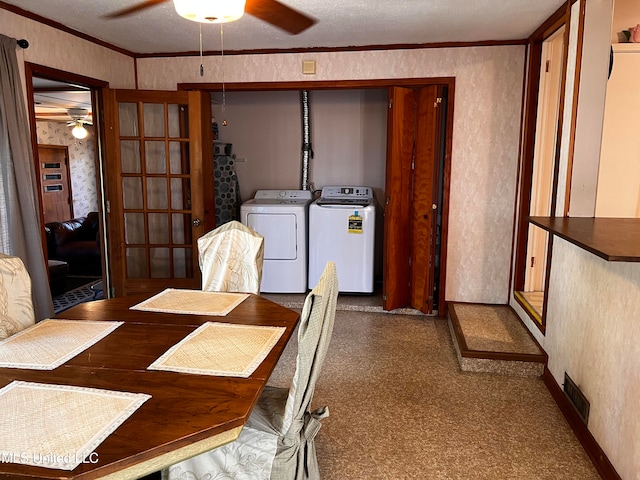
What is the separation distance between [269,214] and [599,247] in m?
3.34

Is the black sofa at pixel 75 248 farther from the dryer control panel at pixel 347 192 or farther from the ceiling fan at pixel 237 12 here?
the ceiling fan at pixel 237 12

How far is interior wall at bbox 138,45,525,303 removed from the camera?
3.88 m

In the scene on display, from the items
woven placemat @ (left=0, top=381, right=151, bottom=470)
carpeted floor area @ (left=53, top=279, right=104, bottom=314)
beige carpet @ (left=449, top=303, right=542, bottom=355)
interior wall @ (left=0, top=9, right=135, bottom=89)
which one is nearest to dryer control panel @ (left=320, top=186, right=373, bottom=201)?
beige carpet @ (left=449, top=303, right=542, bottom=355)

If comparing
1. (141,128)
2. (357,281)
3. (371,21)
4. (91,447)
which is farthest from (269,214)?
(91,447)

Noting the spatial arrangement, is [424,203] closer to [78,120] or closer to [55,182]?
[78,120]

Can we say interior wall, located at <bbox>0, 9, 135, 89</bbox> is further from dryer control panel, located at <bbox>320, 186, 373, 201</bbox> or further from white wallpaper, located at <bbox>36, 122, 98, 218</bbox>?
white wallpaper, located at <bbox>36, 122, 98, 218</bbox>

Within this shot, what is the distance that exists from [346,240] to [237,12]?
2712 mm

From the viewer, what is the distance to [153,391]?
1379mm

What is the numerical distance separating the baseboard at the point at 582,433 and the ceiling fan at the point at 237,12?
8.33ft

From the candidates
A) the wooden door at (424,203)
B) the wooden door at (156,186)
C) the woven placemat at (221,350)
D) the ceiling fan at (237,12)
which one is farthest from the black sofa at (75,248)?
the woven placemat at (221,350)

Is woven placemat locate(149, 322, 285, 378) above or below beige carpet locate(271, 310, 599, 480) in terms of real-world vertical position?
above

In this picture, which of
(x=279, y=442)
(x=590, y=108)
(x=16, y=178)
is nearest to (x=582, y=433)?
(x=279, y=442)

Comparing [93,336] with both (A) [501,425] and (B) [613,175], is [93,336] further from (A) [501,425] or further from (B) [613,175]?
(B) [613,175]

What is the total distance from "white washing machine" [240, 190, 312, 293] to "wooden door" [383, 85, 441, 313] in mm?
882
